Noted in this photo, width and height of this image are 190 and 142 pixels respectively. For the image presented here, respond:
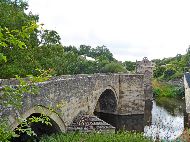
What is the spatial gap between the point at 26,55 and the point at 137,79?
12.0 metres

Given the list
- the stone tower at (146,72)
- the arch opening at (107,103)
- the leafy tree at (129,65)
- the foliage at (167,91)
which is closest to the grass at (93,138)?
the arch opening at (107,103)

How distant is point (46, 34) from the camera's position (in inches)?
1101

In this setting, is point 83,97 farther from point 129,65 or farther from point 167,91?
point 129,65

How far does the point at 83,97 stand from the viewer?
851 inches

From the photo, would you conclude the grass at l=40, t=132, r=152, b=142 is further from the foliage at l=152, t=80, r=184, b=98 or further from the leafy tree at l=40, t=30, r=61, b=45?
the foliage at l=152, t=80, r=184, b=98

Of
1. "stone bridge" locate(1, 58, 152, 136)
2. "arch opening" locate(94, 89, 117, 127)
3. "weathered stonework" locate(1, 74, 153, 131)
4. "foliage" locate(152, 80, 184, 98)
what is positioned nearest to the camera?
"stone bridge" locate(1, 58, 152, 136)

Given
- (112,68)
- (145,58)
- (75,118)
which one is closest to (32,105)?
(75,118)

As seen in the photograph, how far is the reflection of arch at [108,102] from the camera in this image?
103ft

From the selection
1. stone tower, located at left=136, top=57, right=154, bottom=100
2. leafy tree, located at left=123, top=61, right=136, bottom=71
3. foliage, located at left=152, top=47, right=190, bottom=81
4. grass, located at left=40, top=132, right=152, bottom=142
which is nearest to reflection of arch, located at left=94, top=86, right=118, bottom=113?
stone tower, located at left=136, top=57, right=154, bottom=100

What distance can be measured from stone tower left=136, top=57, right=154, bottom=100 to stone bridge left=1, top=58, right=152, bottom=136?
1.26 ft

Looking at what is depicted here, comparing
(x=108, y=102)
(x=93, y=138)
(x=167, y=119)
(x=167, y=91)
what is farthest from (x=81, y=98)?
(x=167, y=91)

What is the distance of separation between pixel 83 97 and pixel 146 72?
21924mm

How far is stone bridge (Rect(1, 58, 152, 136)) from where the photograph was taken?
1351 cm

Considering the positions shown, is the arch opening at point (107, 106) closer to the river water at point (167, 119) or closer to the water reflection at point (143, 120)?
the water reflection at point (143, 120)
